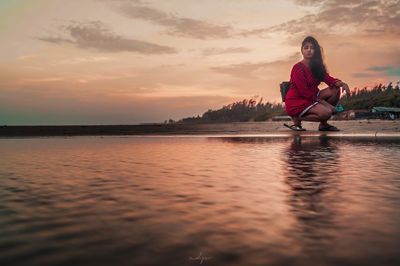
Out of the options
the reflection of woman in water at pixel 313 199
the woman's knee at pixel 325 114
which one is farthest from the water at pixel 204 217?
the woman's knee at pixel 325 114

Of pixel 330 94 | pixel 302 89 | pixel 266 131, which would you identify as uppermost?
pixel 302 89

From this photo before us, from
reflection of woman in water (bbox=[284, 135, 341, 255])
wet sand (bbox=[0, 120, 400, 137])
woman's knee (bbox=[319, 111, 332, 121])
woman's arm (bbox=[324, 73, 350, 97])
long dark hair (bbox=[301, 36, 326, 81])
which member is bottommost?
reflection of woman in water (bbox=[284, 135, 341, 255])

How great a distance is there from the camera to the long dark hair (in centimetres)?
1797

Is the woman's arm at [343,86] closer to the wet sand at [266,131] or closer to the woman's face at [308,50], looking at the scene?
the woman's face at [308,50]

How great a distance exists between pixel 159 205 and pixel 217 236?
1633 mm

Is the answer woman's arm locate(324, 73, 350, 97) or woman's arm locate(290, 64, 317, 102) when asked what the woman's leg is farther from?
woman's arm locate(290, 64, 317, 102)

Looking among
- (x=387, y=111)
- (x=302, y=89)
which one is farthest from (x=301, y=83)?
(x=387, y=111)

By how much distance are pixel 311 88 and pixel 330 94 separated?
1.05 m

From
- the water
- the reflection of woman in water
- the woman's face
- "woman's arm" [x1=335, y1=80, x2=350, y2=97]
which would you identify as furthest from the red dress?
the water

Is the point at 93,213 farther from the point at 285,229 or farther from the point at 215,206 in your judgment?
the point at 285,229

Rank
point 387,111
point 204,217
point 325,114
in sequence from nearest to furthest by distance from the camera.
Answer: point 204,217 → point 325,114 → point 387,111

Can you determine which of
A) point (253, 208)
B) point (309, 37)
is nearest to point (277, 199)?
point (253, 208)

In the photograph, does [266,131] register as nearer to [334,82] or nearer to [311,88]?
[311,88]

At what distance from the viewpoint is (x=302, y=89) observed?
60.6ft
